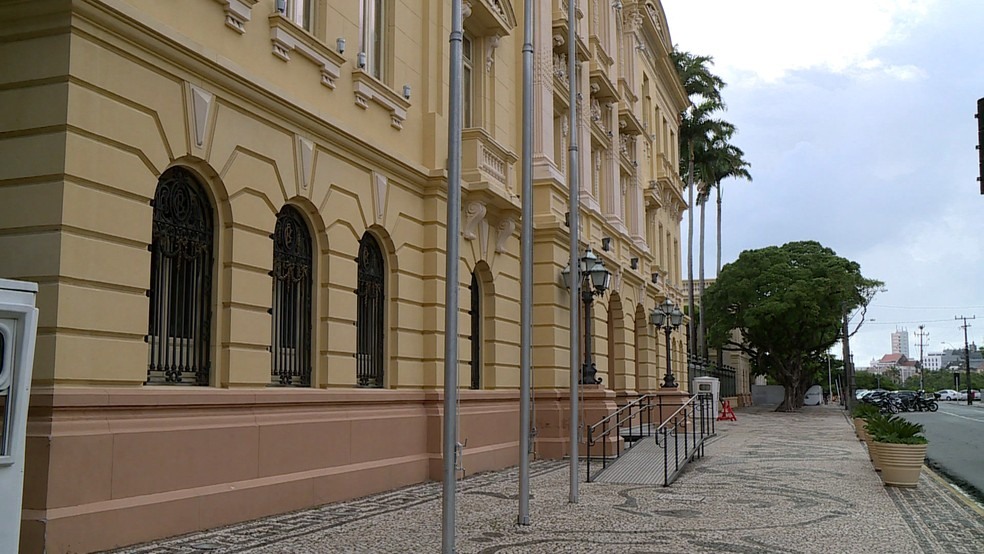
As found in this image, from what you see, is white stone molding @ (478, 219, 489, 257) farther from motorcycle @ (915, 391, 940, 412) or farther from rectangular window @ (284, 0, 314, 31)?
motorcycle @ (915, 391, 940, 412)

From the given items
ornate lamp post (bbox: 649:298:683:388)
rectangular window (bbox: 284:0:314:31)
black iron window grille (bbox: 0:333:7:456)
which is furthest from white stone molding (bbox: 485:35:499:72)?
black iron window grille (bbox: 0:333:7:456)

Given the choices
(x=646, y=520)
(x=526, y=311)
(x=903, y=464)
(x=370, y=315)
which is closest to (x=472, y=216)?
(x=370, y=315)

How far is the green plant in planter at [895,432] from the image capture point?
47.6 ft

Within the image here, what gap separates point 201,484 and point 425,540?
8.02ft

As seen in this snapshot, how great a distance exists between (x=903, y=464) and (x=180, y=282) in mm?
11132

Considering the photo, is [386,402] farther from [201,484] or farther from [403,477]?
[201,484]

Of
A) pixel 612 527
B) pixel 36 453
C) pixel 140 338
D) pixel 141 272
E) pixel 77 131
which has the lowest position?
pixel 612 527

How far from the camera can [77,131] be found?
27.1 feet

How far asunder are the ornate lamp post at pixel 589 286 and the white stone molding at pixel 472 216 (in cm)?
295

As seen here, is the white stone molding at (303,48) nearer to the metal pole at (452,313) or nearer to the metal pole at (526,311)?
the metal pole at (526,311)

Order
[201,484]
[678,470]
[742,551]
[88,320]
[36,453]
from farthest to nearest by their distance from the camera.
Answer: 1. [678,470]
2. [201,484]
3. [742,551]
4. [88,320]
5. [36,453]

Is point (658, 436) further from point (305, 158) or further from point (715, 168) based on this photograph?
point (715, 168)

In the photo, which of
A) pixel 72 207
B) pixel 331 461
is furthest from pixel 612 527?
pixel 72 207

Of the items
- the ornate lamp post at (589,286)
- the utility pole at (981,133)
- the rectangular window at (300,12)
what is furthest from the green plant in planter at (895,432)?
the rectangular window at (300,12)
